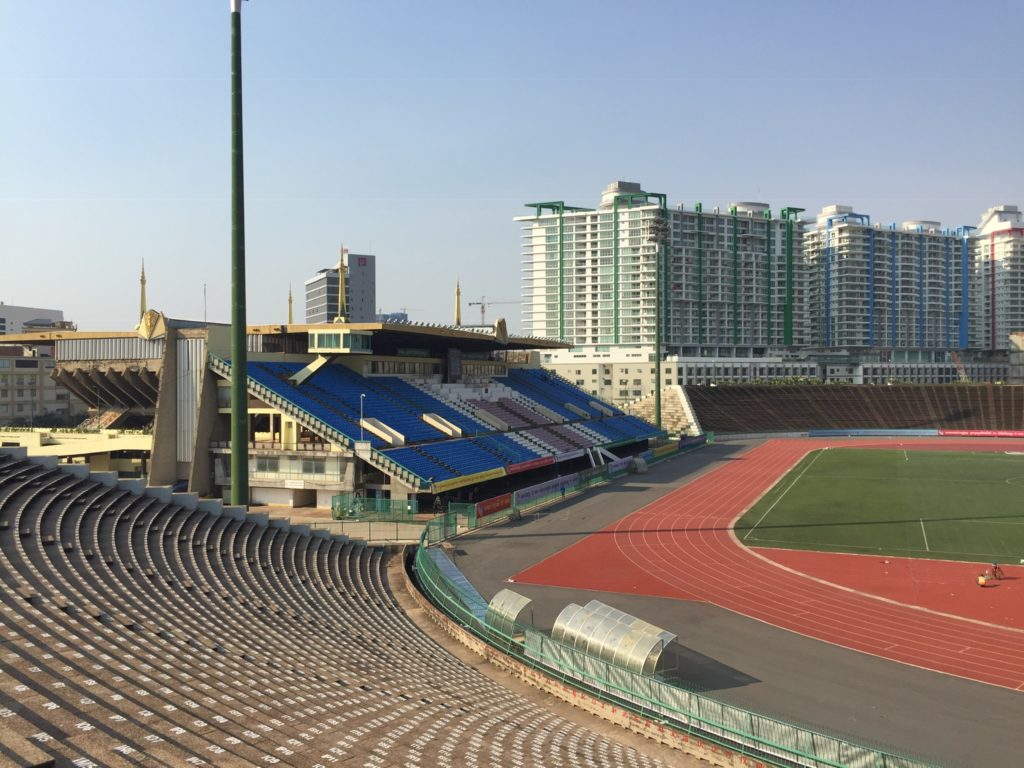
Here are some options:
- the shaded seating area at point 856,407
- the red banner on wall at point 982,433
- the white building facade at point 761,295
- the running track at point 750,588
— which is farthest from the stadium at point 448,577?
the white building facade at point 761,295

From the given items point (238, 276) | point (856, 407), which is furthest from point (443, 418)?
point (856, 407)

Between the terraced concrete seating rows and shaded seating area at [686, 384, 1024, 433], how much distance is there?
3280 inches

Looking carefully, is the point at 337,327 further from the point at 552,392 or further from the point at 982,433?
the point at 982,433

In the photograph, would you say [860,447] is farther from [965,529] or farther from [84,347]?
[84,347]

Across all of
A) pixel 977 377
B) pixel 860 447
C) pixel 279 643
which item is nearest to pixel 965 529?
pixel 279 643

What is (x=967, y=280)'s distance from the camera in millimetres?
172750

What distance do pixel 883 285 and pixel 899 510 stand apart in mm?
130254

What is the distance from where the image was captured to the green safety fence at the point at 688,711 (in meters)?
14.2

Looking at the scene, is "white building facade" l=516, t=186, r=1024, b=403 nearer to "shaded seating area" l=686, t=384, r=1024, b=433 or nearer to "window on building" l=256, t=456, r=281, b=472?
"shaded seating area" l=686, t=384, r=1024, b=433

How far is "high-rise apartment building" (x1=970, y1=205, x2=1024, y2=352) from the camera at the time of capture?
176 meters

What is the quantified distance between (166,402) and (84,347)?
8.15m

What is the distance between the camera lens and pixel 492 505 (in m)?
43.1

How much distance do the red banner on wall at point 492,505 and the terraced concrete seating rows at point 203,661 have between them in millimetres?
14718

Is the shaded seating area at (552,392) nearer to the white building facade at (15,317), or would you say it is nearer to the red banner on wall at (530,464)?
the red banner on wall at (530,464)
